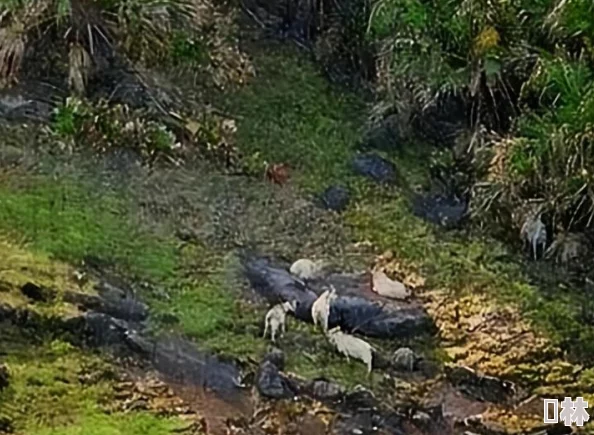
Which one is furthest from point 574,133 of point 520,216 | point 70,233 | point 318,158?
point 70,233

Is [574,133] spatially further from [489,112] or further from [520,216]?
[489,112]

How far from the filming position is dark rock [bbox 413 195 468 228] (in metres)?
6.61

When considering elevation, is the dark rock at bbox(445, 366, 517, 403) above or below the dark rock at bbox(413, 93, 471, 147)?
below

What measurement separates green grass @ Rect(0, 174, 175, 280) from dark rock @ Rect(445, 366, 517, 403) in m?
1.46

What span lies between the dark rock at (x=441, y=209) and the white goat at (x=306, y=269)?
996 mm

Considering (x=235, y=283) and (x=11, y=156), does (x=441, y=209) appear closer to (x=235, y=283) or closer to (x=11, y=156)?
(x=235, y=283)

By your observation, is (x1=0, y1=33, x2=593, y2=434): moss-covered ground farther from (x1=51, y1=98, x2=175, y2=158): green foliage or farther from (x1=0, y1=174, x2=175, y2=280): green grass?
(x1=51, y1=98, x2=175, y2=158): green foliage

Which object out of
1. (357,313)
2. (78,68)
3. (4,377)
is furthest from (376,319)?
(78,68)

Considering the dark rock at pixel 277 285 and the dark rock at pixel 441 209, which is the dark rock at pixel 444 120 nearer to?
the dark rock at pixel 441 209

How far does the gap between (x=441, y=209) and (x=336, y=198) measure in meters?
0.61

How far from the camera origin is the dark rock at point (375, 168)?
7164 millimetres

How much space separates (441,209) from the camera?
6785mm

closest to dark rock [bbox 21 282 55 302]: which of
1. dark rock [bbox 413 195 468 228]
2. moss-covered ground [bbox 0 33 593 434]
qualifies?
moss-covered ground [bbox 0 33 593 434]

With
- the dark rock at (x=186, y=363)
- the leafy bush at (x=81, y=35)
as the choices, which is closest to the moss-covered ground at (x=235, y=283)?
the dark rock at (x=186, y=363)
